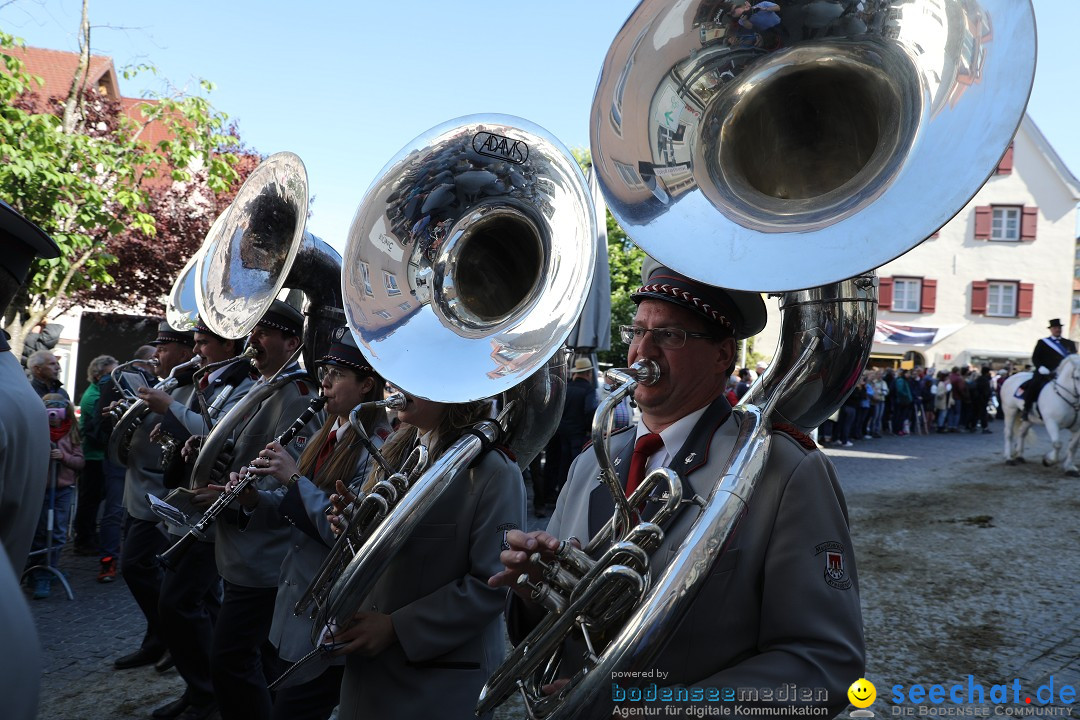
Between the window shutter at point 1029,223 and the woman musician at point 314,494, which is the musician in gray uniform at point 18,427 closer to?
the woman musician at point 314,494

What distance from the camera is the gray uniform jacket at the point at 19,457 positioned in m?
1.75

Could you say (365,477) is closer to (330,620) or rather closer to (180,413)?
(330,620)

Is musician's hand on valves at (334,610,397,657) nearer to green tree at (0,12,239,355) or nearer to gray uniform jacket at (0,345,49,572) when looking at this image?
gray uniform jacket at (0,345,49,572)

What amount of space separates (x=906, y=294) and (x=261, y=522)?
30.5m

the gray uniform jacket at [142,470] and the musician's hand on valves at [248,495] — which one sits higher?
the musician's hand on valves at [248,495]

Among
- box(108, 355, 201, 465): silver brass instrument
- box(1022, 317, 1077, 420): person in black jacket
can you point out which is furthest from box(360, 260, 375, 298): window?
box(1022, 317, 1077, 420): person in black jacket

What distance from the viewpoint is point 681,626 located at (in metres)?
1.67

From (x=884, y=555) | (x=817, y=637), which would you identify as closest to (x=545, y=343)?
(x=817, y=637)

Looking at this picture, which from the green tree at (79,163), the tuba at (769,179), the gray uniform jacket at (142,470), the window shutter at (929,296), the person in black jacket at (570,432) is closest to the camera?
the tuba at (769,179)

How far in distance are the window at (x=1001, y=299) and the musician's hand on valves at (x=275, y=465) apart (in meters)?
31.4

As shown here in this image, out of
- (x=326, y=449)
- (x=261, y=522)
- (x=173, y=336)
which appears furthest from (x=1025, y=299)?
(x=261, y=522)

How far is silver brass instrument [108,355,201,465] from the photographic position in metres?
4.19

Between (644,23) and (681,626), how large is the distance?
1.51 m

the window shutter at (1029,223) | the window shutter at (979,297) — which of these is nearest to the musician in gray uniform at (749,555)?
the window shutter at (979,297)
